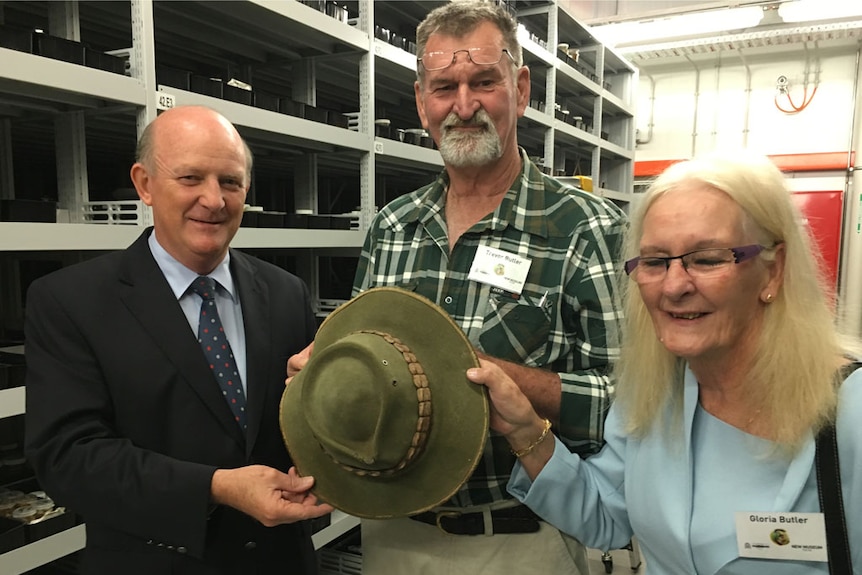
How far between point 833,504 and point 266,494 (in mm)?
949

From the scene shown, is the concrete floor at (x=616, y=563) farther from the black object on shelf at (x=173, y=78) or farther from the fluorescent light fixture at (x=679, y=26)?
the fluorescent light fixture at (x=679, y=26)

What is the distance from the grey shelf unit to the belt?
1141 mm

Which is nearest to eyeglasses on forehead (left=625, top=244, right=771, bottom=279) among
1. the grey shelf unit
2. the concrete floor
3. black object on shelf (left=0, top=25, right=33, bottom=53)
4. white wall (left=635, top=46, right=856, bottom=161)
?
the grey shelf unit

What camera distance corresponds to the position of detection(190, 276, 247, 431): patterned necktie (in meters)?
1.33

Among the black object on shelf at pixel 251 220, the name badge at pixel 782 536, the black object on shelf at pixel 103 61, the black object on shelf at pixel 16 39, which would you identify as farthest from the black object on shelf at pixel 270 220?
the name badge at pixel 782 536

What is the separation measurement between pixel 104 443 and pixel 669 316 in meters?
1.06

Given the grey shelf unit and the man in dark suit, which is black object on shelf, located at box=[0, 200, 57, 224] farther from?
the man in dark suit

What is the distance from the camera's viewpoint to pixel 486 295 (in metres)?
1.34

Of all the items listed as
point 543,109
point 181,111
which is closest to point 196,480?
point 181,111

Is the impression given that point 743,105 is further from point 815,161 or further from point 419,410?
point 419,410

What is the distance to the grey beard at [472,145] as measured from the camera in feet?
4.56

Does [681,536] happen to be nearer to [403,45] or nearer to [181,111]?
[181,111]

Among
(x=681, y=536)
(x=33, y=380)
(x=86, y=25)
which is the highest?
(x=86, y=25)

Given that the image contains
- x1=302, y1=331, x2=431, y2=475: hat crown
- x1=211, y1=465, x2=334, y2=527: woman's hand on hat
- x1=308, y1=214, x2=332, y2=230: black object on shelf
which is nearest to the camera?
x1=302, y1=331, x2=431, y2=475: hat crown
